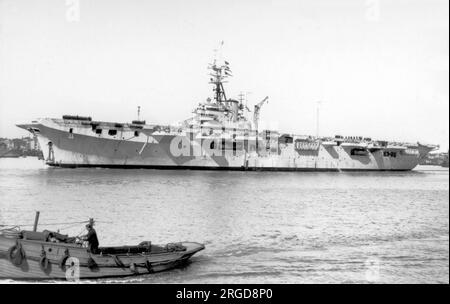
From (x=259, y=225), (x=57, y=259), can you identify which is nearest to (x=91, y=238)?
(x=57, y=259)

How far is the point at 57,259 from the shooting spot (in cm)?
893

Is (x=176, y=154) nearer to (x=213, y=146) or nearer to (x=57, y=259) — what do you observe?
(x=213, y=146)

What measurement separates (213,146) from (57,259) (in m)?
33.4

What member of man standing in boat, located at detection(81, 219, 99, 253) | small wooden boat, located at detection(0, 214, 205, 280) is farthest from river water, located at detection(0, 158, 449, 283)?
man standing in boat, located at detection(81, 219, 99, 253)

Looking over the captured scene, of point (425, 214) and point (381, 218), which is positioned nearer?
point (381, 218)

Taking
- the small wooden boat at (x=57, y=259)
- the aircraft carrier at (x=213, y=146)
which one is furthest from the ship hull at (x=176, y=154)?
the small wooden boat at (x=57, y=259)

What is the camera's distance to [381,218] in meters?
19.7

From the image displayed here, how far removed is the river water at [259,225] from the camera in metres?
11.1

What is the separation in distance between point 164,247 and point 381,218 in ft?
42.9

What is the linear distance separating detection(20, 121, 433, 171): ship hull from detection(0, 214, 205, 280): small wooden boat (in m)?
27.9

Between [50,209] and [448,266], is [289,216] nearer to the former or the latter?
[448,266]

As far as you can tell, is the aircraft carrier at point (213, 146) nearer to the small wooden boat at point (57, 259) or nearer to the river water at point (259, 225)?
the river water at point (259, 225)

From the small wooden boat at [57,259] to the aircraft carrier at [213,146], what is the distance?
27920mm
